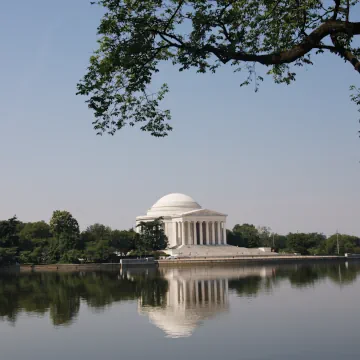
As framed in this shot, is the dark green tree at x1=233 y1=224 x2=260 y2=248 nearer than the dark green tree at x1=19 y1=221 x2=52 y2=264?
No

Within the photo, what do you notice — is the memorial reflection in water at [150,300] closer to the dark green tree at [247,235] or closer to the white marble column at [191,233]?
the white marble column at [191,233]

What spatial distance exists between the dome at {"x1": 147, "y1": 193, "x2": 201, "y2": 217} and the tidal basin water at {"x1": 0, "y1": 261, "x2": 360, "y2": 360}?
82544mm

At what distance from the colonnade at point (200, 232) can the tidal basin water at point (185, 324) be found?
76027mm

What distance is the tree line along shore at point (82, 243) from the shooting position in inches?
3127

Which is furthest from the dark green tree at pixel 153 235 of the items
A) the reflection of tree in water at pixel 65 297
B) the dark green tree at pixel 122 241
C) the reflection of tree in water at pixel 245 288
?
the reflection of tree in water at pixel 245 288

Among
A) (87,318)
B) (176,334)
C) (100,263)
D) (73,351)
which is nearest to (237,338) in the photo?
(176,334)

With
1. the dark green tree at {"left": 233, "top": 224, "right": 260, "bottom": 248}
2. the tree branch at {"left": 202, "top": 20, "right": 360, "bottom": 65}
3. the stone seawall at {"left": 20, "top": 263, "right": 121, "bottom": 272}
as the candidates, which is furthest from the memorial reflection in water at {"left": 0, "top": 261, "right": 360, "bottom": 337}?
the dark green tree at {"left": 233, "top": 224, "right": 260, "bottom": 248}

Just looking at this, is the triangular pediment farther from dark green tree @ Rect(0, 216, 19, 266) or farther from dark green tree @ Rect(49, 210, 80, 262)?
dark green tree @ Rect(0, 216, 19, 266)

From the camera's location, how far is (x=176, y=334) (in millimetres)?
21562

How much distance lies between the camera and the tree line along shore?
79438 mm

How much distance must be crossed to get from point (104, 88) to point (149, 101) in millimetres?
1009

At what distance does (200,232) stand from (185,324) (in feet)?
304

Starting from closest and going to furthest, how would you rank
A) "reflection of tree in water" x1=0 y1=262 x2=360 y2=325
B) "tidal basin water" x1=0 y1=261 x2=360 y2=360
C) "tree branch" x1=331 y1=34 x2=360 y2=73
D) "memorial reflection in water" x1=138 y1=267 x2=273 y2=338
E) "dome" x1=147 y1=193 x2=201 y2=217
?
1. "tree branch" x1=331 y1=34 x2=360 y2=73
2. "tidal basin water" x1=0 y1=261 x2=360 y2=360
3. "memorial reflection in water" x1=138 y1=267 x2=273 y2=338
4. "reflection of tree in water" x1=0 y1=262 x2=360 y2=325
5. "dome" x1=147 y1=193 x2=201 y2=217

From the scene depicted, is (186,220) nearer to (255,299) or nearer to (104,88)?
(255,299)
